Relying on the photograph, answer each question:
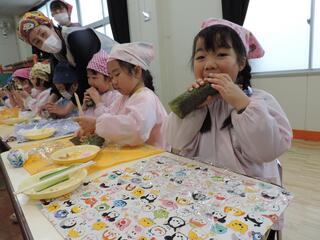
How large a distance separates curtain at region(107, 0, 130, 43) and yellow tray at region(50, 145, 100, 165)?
11.7 feet

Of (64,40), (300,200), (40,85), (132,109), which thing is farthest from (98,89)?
(300,200)

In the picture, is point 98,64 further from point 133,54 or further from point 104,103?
point 133,54

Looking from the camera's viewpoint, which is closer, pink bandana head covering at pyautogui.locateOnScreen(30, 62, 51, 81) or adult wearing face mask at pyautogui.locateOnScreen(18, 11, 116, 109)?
adult wearing face mask at pyautogui.locateOnScreen(18, 11, 116, 109)

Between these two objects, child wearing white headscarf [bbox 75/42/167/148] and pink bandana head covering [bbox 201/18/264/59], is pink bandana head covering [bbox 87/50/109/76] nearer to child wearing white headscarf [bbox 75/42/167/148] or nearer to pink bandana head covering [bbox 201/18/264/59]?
child wearing white headscarf [bbox 75/42/167/148]

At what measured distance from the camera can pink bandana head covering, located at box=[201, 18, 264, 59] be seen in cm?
78

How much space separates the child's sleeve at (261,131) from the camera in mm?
645

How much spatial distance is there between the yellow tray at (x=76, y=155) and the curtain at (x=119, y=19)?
3551 mm

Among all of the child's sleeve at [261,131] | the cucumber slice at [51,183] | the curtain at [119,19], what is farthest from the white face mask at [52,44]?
the curtain at [119,19]

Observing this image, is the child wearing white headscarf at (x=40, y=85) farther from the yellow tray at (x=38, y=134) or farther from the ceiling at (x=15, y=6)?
the ceiling at (x=15, y=6)

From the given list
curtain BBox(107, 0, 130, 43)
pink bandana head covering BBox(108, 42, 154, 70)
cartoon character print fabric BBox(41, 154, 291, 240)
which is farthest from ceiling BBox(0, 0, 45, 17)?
cartoon character print fabric BBox(41, 154, 291, 240)

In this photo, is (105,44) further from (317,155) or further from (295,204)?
(317,155)

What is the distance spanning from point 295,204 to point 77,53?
1661 mm

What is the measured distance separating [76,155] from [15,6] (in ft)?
24.6

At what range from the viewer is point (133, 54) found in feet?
3.69
